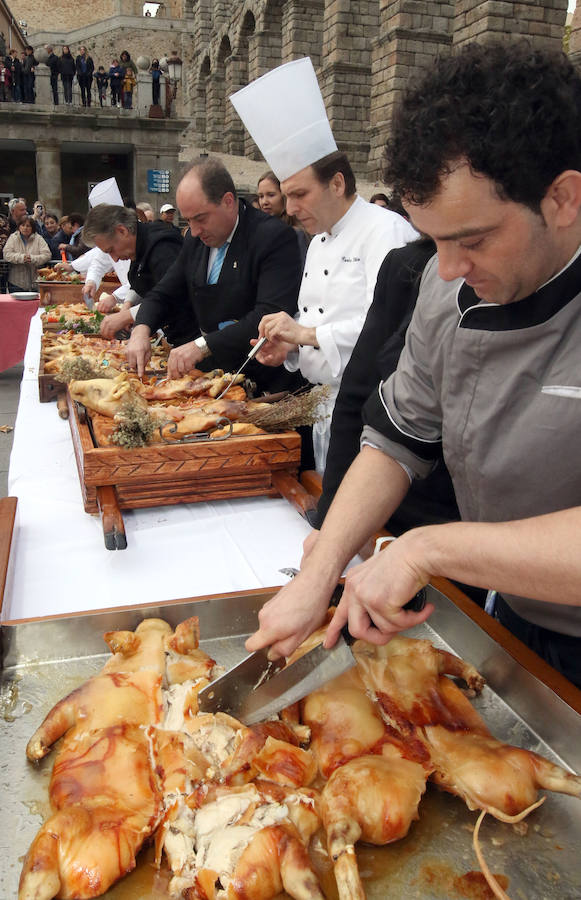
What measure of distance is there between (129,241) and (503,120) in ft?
11.6

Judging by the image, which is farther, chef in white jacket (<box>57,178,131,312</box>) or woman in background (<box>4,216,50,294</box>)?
woman in background (<box>4,216,50,294</box>)

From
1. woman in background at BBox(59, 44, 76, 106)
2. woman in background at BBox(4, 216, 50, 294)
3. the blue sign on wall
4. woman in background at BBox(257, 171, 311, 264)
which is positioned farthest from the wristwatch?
woman in background at BBox(59, 44, 76, 106)

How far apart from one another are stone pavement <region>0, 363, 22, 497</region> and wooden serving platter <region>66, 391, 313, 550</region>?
2.60 meters

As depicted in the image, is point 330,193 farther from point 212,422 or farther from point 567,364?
point 567,364

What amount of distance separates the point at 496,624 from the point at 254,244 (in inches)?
84.7

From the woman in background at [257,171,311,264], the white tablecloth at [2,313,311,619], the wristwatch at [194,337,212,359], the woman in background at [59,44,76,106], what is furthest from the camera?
the woman in background at [59,44,76,106]

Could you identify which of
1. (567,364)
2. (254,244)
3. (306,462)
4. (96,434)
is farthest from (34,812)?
(254,244)

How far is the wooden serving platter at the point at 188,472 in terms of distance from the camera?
1889mm

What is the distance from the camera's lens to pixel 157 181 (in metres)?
19.5

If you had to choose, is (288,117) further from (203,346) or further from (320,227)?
(203,346)

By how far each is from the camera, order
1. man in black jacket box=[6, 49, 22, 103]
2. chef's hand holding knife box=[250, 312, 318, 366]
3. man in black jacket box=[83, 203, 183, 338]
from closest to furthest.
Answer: chef's hand holding knife box=[250, 312, 318, 366], man in black jacket box=[83, 203, 183, 338], man in black jacket box=[6, 49, 22, 103]

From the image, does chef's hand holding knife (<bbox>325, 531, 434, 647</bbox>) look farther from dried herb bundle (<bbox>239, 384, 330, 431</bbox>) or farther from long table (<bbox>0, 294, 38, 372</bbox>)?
long table (<bbox>0, 294, 38, 372</bbox>)

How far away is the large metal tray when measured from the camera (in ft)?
2.75

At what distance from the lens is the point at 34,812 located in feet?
3.02
